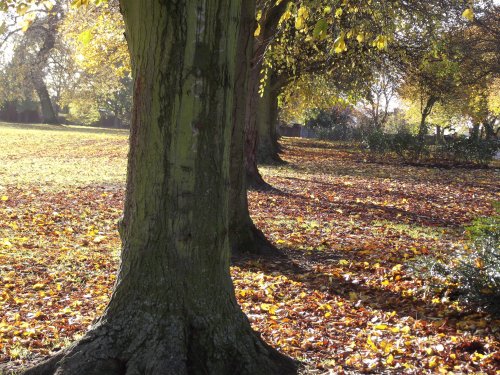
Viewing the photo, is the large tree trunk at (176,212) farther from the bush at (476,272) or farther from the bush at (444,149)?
the bush at (444,149)

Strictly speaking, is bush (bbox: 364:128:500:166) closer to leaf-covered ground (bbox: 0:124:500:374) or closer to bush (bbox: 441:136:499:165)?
bush (bbox: 441:136:499:165)

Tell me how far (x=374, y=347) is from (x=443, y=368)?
62 cm

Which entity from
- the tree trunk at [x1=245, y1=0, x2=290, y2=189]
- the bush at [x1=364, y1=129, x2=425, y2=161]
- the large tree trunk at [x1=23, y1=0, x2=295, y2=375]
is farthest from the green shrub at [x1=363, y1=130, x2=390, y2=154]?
the large tree trunk at [x1=23, y1=0, x2=295, y2=375]

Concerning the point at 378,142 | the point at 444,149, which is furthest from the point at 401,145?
the point at 378,142

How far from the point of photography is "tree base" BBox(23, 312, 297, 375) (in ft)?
11.4

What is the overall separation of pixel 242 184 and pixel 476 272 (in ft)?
12.7

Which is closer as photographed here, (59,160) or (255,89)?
(255,89)

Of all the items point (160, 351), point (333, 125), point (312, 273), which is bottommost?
point (312, 273)

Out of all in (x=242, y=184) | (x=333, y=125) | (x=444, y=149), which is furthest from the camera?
(x=333, y=125)

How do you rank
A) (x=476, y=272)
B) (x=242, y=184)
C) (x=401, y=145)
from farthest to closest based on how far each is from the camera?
(x=401, y=145), (x=242, y=184), (x=476, y=272)

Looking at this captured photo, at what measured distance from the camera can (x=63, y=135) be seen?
3956 cm

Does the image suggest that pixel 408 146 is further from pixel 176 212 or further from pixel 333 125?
pixel 333 125

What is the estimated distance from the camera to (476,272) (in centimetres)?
537

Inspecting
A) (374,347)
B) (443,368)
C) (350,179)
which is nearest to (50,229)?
(374,347)
